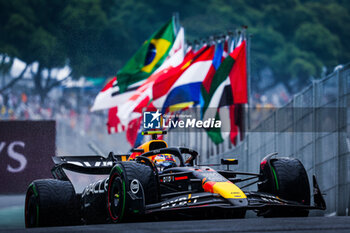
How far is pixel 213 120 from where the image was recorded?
1881 cm

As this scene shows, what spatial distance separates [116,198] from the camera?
9.34 meters

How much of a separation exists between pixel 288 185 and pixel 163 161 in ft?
5.19

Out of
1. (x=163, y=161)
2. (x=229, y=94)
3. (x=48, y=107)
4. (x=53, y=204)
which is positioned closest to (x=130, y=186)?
(x=53, y=204)

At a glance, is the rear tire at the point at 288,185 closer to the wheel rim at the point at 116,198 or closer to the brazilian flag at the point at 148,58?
the wheel rim at the point at 116,198

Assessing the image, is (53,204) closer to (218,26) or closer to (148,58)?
(148,58)

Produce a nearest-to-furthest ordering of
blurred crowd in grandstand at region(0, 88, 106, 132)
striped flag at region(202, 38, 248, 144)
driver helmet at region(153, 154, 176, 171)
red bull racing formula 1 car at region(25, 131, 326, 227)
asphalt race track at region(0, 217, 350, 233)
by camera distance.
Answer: asphalt race track at region(0, 217, 350, 233) < red bull racing formula 1 car at region(25, 131, 326, 227) < driver helmet at region(153, 154, 176, 171) < striped flag at region(202, 38, 248, 144) < blurred crowd in grandstand at region(0, 88, 106, 132)

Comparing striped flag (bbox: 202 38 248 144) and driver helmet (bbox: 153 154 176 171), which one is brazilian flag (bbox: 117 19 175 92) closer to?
striped flag (bbox: 202 38 248 144)

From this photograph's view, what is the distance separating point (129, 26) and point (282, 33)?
1494cm

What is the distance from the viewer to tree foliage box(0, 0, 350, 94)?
64.0 metres

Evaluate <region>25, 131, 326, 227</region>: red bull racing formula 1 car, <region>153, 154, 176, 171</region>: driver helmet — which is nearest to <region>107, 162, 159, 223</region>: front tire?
<region>25, 131, 326, 227</region>: red bull racing formula 1 car

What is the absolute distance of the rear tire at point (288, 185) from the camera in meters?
9.59

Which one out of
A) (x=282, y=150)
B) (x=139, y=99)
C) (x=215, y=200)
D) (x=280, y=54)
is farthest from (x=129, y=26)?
(x=215, y=200)

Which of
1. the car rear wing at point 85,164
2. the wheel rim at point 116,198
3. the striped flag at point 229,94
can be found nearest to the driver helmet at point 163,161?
the car rear wing at point 85,164

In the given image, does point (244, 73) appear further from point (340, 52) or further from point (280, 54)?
point (340, 52)
